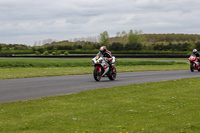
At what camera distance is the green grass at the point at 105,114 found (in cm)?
744

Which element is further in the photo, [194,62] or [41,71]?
[41,71]

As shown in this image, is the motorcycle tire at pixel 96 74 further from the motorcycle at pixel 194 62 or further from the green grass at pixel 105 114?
the motorcycle at pixel 194 62

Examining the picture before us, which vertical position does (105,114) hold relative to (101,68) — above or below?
below

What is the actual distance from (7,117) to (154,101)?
488cm

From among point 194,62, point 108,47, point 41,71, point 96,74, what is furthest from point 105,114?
point 108,47

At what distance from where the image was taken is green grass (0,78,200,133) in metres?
7.44

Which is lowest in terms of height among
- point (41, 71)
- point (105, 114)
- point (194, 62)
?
point (41, 71)

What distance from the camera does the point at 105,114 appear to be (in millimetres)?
8969

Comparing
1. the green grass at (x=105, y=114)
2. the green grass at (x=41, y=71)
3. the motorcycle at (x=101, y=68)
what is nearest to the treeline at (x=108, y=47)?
the green grass at (x=41, y=71)

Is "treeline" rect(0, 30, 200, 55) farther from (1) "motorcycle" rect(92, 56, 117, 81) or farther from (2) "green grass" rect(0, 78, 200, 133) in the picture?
→ (2) "green grass" rect(0, 78, 200, 133)

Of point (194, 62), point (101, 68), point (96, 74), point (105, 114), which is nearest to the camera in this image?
point (105, 114)

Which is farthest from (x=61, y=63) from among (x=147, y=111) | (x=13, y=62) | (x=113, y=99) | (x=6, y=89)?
(x=147, y=111)

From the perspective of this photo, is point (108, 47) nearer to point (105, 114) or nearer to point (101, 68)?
point (101, 68)

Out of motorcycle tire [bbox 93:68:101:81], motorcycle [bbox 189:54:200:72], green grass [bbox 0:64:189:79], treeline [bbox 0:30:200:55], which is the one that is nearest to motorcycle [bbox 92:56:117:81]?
motorcycle tire [bbox 93:68:101:81]
